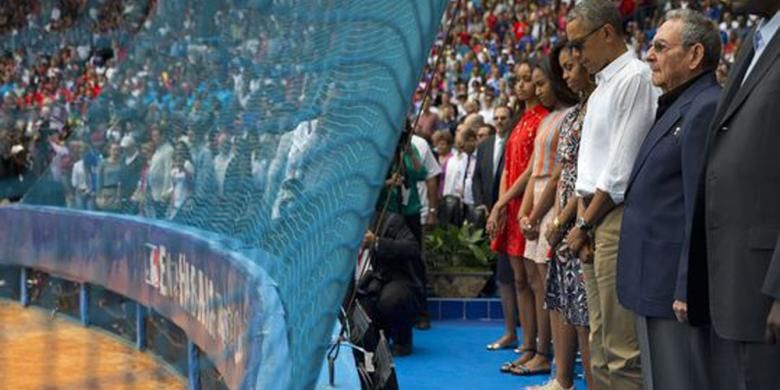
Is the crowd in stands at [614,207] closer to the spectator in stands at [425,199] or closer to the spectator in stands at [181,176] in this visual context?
the spectator in stands at [425,199]

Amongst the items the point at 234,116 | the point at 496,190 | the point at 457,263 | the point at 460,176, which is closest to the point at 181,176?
the point at 234,116

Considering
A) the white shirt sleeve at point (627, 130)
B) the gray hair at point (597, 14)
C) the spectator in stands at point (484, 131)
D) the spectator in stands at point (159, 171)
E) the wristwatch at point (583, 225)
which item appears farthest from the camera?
the spectator in stands at point (484, 131)

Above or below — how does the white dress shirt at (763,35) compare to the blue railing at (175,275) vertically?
above

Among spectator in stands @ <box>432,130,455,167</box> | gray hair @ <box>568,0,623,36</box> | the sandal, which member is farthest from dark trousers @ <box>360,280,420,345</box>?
spectator in stands @ <box>432,130,455,167</box>

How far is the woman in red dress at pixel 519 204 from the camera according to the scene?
5934 mm

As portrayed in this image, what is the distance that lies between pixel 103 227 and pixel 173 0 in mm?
2365

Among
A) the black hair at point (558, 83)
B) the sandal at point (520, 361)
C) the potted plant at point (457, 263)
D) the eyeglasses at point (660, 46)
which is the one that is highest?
the eyeglasses at point (660, 46)

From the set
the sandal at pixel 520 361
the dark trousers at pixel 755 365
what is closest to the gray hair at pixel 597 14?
the dark trousers at pixel 755 365

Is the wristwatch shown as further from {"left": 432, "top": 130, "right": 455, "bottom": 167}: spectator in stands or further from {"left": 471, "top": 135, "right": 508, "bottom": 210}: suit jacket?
{"left": 432, "top": 130, "right": 455, "bottom": 167}: spectator in stands

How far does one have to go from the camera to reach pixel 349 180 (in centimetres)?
235

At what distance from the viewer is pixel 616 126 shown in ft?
13.8

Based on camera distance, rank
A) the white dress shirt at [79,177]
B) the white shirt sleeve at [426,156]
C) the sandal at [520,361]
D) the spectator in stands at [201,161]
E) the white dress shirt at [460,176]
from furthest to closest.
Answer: the white dress shirt at [460,176] → the white shirt sleeve at [426,156] → the white dress shirt at [79,177] → the sandal at [520,361] → the spectator in stands at [201,161]

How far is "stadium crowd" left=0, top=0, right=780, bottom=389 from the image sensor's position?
365cm

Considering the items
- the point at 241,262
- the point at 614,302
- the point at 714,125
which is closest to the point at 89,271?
the point at 241,262
